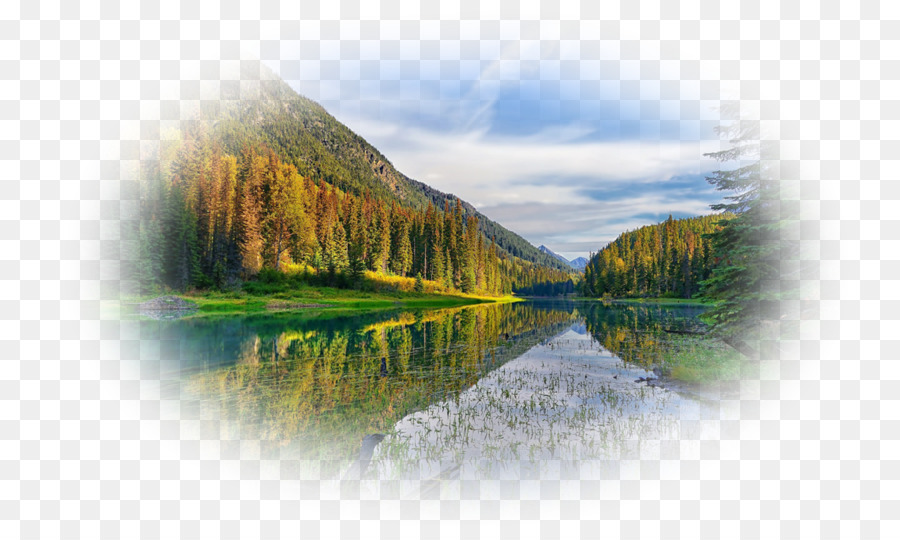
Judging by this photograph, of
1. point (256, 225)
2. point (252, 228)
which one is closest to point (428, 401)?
point (252, 228)

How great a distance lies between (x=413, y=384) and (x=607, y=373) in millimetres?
7561

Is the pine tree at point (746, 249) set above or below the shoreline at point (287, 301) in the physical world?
above

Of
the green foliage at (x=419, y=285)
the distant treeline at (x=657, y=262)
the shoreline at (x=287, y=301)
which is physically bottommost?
the shoreline at (x=287, y=301)

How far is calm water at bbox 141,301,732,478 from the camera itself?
718 centimetres

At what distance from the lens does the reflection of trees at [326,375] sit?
8641 millimetres

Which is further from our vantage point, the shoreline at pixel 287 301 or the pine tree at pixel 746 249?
the shoreline at pixel 287 301

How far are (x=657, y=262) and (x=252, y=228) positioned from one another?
84116 mm

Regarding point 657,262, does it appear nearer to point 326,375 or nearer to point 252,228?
point 252,228

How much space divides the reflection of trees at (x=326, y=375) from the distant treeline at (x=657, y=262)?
56.4 m

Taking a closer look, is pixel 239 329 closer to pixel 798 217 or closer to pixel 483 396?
pixel 483 396

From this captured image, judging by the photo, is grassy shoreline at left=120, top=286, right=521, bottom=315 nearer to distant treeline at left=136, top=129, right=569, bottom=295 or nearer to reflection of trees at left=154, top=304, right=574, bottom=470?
distant treeline at left=136, top=129, right=569, bottom=295

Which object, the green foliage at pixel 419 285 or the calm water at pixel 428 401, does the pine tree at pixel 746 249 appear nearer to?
the calm water at pixel 428 401

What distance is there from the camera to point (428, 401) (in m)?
10.5

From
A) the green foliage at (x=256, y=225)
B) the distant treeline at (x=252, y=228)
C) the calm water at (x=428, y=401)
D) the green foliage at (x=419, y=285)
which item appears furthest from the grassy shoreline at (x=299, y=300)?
the calm water at (x=428, y=401)
